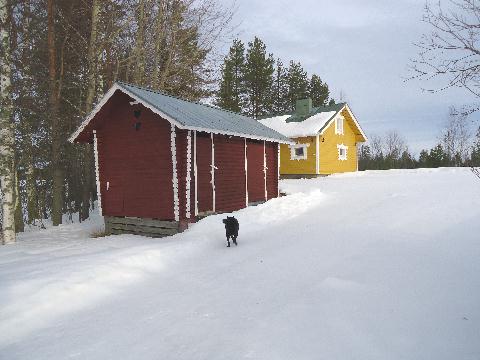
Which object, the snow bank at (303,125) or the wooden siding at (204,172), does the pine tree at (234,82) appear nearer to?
the snow bank at (303,125)

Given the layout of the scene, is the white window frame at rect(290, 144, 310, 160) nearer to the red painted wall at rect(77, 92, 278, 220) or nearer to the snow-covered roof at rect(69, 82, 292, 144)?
the snow-covered roof at rect(69, 82, 292, 144)

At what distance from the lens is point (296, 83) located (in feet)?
142

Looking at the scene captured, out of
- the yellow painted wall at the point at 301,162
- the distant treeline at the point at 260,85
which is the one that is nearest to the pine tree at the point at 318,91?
the distant treeline at the point at 260,85

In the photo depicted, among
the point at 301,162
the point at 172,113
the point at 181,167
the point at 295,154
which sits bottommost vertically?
the point at 181,167

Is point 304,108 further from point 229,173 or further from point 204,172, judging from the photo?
point 204,172

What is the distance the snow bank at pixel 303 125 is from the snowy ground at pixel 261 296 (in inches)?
622

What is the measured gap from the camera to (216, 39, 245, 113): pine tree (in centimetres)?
3897

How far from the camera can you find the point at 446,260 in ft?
20.2

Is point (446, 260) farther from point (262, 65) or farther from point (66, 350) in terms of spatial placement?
point (262, 65)

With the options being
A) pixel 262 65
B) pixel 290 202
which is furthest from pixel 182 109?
pixel 262 65

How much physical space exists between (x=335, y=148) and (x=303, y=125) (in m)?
3.42

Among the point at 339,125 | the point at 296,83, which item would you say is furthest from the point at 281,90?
the point at 339,125

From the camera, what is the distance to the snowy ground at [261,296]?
3846 millimetres

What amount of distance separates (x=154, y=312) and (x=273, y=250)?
12.0 feet
